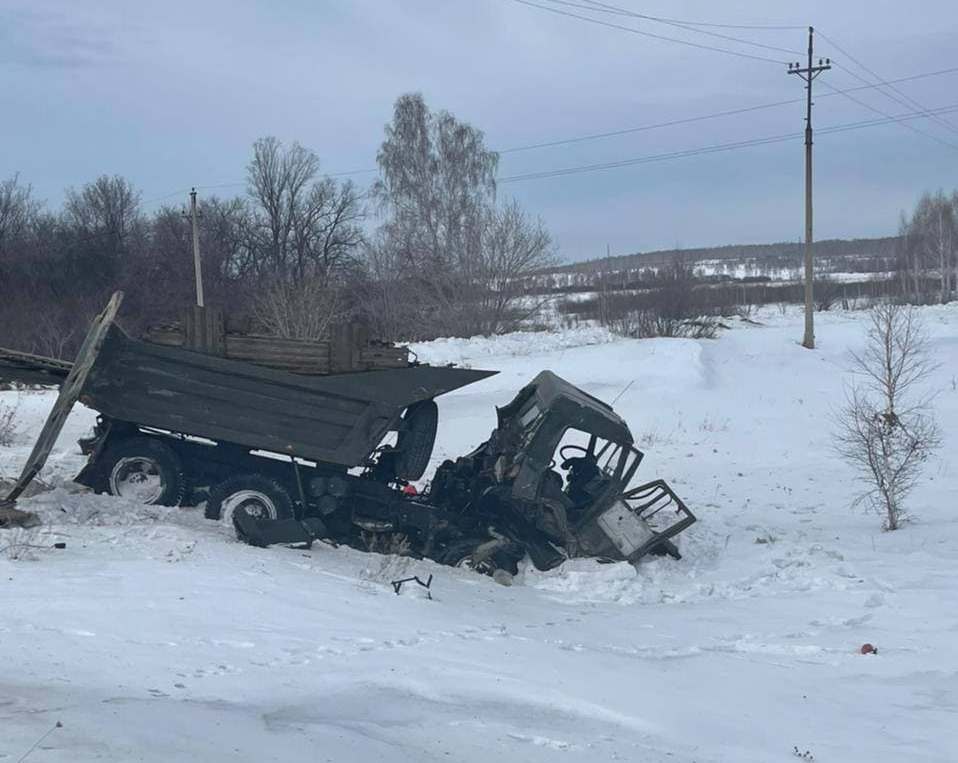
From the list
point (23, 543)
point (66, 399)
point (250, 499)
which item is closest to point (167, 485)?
point (250, 499)

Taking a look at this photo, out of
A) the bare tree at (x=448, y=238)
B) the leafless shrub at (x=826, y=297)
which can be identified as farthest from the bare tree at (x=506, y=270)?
the leafless shrub at (x=826, y=297)

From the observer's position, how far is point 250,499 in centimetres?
1098

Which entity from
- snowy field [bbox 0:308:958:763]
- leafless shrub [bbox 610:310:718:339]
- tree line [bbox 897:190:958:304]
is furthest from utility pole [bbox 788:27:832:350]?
tree line [bbox 897:190:958:304]

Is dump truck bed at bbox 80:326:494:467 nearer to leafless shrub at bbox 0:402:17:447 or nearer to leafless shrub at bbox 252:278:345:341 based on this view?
leafless shrub at bbox 0:402:17:447

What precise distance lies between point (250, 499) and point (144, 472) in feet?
3.84

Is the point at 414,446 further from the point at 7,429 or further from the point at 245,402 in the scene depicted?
the point at 7,429

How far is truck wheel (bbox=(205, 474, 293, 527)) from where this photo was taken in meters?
10.9

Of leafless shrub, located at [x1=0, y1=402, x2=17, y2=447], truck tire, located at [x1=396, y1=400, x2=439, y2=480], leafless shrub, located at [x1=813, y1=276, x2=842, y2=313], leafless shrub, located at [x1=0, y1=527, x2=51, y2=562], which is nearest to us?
leafless shrub, located at [x1=0, y1=527, x2=51, y2=562]

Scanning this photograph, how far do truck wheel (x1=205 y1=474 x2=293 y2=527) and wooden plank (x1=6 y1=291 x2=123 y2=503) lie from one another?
5.38 ft

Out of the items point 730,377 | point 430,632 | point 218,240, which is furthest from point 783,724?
point 218,240

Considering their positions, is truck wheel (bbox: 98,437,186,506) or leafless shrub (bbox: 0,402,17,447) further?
leafless shrub (bbox: 0,402,17,447)

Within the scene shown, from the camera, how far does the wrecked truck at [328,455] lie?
35.7 ft

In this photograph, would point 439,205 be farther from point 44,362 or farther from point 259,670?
point 259,670

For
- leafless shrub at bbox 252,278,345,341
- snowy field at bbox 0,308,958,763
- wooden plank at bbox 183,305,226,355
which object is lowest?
Answer: snowy field at bbox 0,308,958,763
